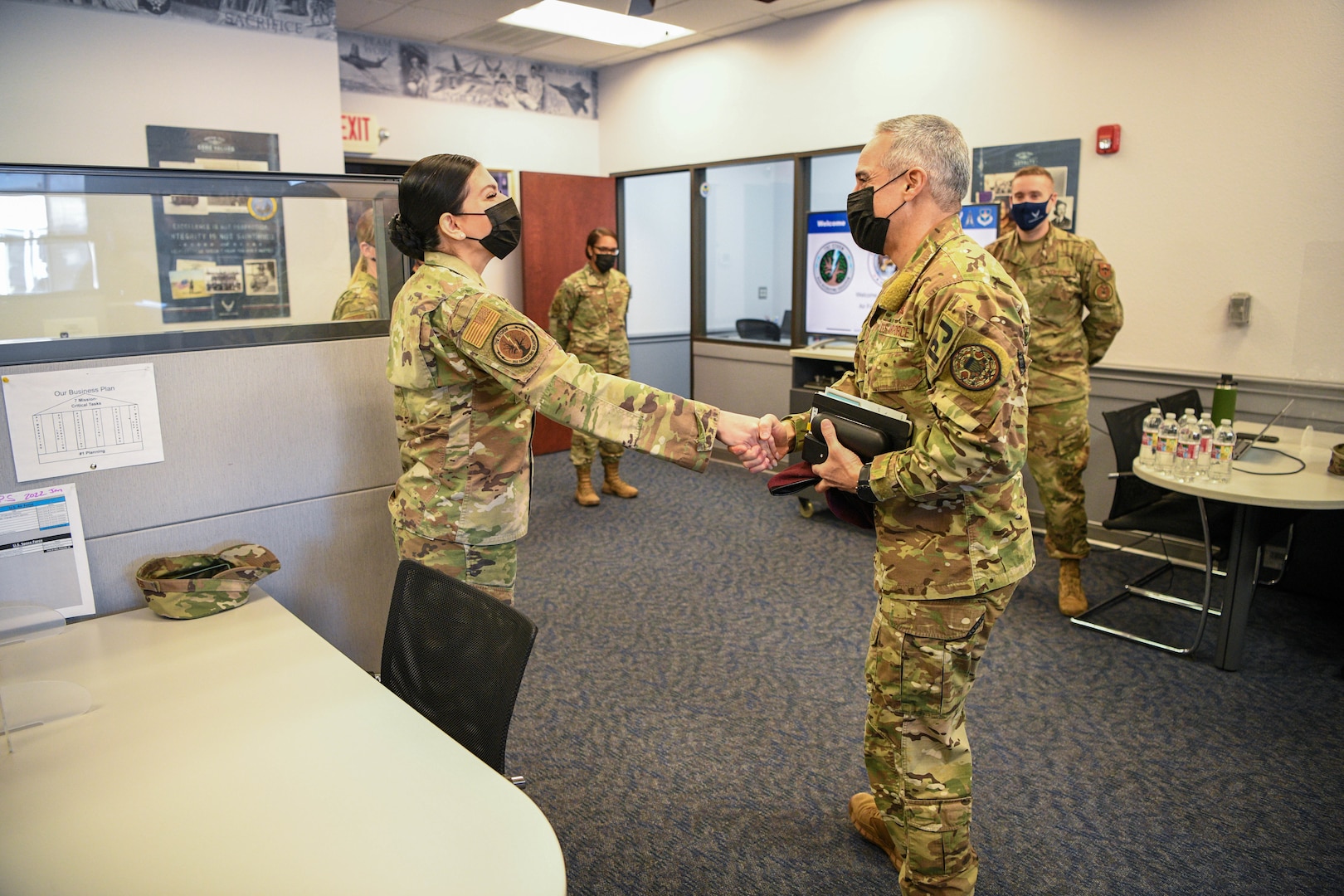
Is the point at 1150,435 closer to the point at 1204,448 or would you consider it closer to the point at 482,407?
the point at 1204,448

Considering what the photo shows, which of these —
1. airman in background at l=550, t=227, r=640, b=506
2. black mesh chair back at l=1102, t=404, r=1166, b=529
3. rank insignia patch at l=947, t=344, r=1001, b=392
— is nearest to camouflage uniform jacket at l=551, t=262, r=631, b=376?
airman in background at l=550, t=227, r=640, b=506

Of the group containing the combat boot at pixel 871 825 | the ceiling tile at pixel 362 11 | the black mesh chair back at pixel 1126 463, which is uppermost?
the ceiling tile at pixel 362 11

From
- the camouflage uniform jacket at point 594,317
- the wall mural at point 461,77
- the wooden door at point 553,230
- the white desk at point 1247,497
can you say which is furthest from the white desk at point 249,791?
the wall mural at point 461,77

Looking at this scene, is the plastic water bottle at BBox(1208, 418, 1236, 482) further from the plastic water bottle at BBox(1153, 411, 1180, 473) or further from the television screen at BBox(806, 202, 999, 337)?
the television screen at BBox(806, 202, 999, 337)

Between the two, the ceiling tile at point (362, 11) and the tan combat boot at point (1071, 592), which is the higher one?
the ceiling tile at point (362, 11)

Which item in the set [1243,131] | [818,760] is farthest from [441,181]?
[1243,131]

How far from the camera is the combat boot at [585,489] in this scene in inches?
211

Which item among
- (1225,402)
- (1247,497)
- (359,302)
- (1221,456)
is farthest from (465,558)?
(1225,402)

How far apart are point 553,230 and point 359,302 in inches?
177

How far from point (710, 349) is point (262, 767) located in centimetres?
543

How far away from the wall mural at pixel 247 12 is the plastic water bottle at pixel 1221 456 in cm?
467

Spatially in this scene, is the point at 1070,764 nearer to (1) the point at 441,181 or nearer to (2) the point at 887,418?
(2) the point at 887,418

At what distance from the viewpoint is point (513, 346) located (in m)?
1.78

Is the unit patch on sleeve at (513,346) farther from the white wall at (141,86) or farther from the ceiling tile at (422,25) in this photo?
the ceiling tile at (422,25)
